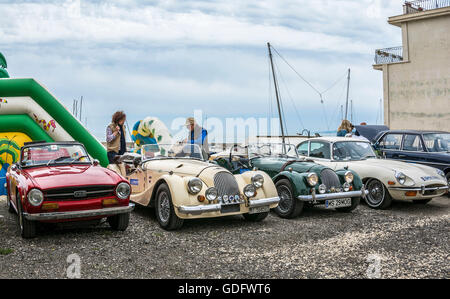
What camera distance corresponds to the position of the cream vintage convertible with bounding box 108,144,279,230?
721cm

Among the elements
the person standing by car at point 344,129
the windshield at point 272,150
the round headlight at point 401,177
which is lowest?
the round headlight at point 401,177

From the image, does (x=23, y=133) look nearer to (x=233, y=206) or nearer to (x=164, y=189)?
(x=164, y=189)

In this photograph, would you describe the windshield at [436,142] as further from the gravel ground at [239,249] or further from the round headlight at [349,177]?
the round headlight at [349,177]

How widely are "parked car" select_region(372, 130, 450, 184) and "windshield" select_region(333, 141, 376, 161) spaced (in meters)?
1.05

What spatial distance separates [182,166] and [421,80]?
22.8 metres

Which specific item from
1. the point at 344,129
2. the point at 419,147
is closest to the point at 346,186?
the point at 419,147

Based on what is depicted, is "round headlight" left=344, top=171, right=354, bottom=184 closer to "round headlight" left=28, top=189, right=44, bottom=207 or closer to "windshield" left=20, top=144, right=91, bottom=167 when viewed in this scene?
"windshield" left=20, top=144, right=91, bottom=167

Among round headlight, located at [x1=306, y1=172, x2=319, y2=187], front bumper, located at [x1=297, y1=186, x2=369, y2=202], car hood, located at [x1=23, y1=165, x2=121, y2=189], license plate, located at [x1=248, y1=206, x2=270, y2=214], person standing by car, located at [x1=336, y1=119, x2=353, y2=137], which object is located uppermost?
person standing by car, located at [x1=336, y1=119, x2=353, y2=137]

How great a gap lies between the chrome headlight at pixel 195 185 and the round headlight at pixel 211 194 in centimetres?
15

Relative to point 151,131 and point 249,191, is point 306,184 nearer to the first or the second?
point 249,191

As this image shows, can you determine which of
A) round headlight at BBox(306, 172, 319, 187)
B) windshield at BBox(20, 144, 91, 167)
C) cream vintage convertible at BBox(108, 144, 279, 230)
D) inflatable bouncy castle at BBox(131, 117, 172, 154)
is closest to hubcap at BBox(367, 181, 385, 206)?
round headlight at BBox(306, 172, 319, 187)

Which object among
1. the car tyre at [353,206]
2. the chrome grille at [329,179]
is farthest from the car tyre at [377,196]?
the chrome grille at [329,179]

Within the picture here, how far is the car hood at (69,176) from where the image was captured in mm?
6520
